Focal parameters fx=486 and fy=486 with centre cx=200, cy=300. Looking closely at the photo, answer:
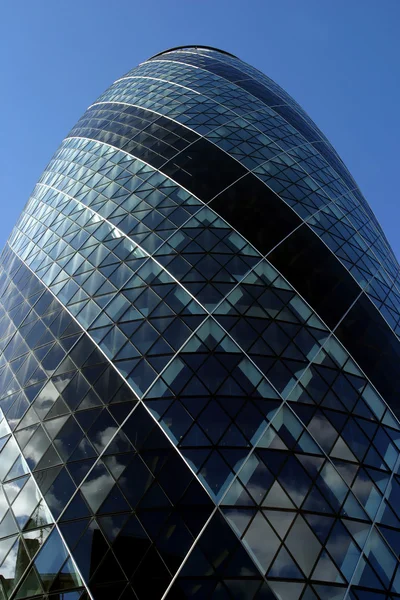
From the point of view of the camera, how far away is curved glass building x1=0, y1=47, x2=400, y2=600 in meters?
12.7

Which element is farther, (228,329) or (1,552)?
(228,329)

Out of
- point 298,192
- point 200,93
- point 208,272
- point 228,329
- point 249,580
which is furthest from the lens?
point 200,93

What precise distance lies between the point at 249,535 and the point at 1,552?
7.39 metres

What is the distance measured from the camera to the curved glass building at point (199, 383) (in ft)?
41.8

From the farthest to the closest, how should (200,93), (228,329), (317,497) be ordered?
(200,93) → (228,329) → (317,497)

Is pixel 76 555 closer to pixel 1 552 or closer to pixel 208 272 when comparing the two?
pixel 1 552

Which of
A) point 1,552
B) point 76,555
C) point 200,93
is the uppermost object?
point 200,93

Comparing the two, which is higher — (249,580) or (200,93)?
(200,93)

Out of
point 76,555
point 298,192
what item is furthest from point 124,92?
point 76,555

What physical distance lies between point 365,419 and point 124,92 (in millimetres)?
27543

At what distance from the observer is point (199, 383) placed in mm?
15422

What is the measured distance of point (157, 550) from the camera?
12.4m

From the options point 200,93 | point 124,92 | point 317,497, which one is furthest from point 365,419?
point 124,92

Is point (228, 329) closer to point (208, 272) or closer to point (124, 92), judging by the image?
point (208, 272)
